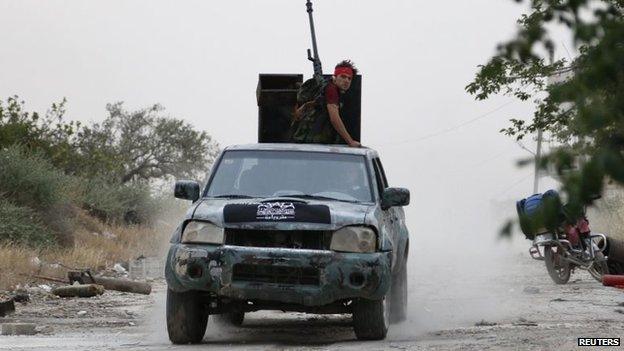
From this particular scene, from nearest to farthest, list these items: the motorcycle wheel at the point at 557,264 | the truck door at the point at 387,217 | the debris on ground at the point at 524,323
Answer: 1. the truck door at the point at 387,217
2. the debris on ground at the point at 524,323
3. the motorcycle wheel at the point at 557,264

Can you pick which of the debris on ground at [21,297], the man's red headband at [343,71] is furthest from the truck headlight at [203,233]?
the debris on ground at [21,297]

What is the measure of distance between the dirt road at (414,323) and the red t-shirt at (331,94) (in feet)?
7.07

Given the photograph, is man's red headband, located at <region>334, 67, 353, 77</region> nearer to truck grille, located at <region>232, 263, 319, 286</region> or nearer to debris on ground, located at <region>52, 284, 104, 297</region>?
truck grille, located at <region>232, 263, 319, 286</region>

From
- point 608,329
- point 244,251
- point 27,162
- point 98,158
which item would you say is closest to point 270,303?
point 244,251

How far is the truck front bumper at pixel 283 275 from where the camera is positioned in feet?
29.9

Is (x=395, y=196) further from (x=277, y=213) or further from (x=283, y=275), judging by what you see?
(x=283, y=275)

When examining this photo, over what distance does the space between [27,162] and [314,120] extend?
1531cm

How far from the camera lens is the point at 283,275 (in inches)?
360

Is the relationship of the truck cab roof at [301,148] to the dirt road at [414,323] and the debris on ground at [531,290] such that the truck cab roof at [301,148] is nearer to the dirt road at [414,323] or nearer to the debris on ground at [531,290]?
the dirt road at [414,323]

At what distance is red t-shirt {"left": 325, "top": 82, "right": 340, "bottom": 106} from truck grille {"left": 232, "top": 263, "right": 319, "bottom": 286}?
3.33 meters

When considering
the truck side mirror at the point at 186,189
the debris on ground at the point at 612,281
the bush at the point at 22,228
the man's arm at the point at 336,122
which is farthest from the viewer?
the bush at the point at 22,228

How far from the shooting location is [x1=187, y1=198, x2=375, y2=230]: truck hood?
9211 millimetres

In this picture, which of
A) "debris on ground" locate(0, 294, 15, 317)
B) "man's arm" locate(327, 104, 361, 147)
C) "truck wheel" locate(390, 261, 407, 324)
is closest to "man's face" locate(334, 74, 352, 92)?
"man's arm" locate(327, 104, 361, 147)

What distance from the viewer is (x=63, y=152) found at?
36406 millimetres
